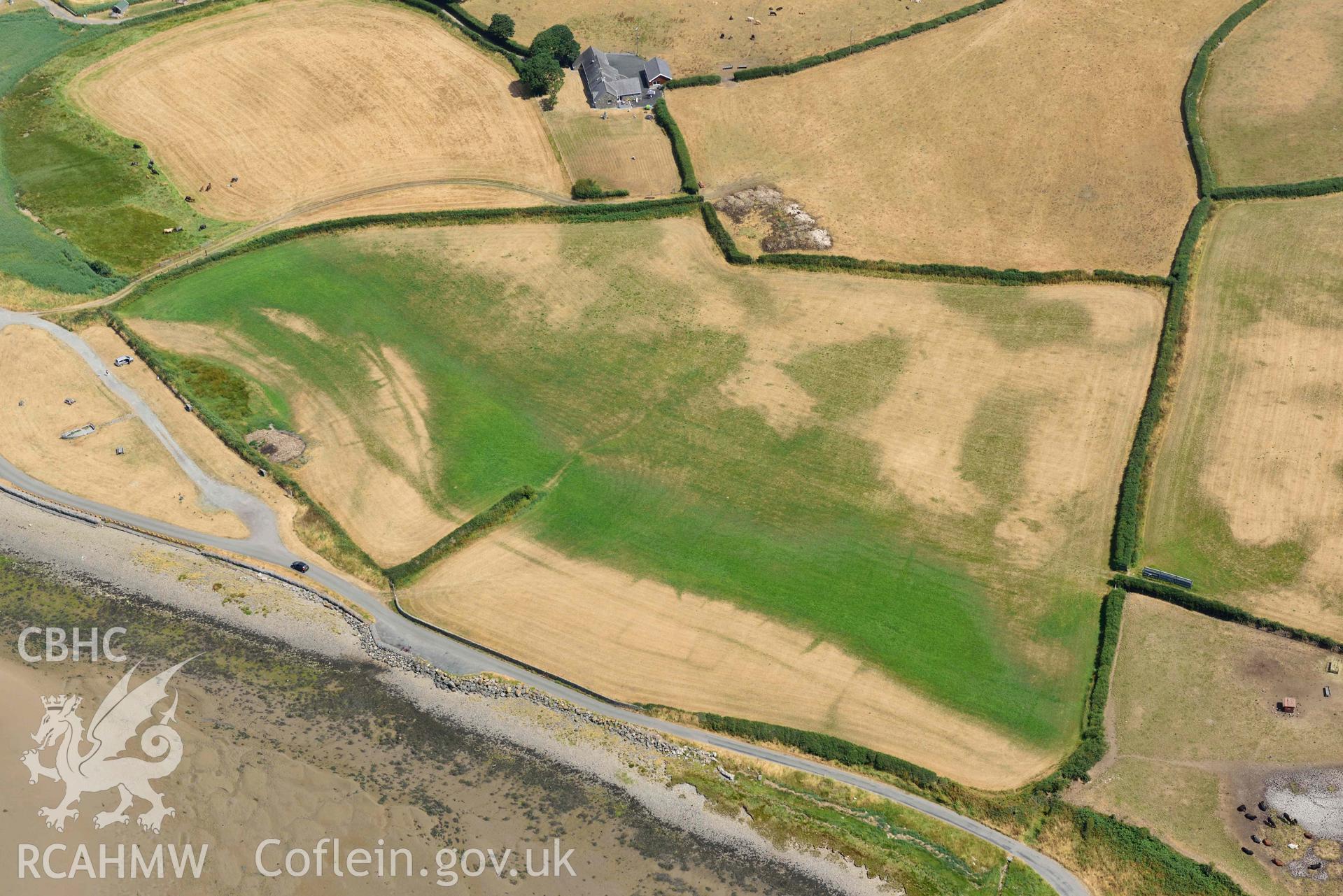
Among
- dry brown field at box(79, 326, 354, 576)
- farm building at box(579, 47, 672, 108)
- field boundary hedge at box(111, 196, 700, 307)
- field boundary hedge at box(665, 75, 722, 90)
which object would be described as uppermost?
field boundary hedge at box(665, 75, 722, 90)

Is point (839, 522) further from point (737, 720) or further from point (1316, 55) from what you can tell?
point (1316, 55)

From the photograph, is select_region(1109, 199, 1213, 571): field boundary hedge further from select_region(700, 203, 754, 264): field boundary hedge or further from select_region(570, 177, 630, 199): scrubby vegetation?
select_region(570, 177, 630, 199): scrubby vegetation

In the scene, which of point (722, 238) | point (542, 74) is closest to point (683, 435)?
point (722, 238)

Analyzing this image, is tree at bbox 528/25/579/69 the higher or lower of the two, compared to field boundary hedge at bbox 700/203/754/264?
higher

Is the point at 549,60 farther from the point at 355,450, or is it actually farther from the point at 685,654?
the point at 685,654

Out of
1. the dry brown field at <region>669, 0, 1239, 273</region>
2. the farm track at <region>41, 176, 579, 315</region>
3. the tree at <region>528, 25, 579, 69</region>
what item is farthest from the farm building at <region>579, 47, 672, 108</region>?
the farm track at <region>41, 176, 579, 315</region>

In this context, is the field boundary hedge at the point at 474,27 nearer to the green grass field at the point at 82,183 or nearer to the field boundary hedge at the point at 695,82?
the field boundary hedge at the point at 695,82
